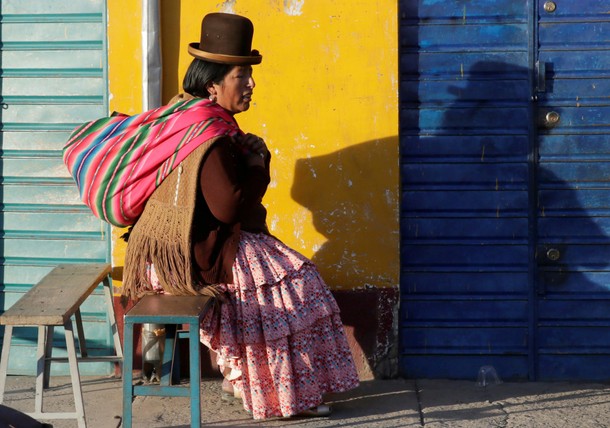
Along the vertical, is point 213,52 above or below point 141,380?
above

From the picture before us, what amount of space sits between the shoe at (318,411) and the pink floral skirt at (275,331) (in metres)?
0.08

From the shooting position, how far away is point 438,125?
5578 mm

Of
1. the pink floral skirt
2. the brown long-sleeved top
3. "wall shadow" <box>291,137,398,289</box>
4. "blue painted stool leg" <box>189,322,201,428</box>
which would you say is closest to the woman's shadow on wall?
"wall shadow" <box>291,137,398,289</box>

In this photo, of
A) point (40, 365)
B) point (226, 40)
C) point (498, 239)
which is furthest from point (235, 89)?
point (498, 239)

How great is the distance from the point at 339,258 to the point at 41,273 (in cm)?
161

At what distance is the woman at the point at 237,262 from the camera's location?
15.6ft

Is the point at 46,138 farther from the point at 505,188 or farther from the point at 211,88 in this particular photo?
the point at 505,188

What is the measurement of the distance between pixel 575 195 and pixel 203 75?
2088 mm

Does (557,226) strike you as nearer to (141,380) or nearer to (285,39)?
(285,39)

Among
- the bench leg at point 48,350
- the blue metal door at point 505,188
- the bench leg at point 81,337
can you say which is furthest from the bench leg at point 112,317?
the blue metal door at point 505,188

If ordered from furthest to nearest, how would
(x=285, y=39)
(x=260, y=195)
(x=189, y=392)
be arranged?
1. (x=285, y=39)
2. (x=260, y=195)
3. (x=189, y=392)

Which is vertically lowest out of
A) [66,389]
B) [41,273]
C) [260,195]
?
[66,389]

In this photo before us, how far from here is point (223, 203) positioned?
4.64 m

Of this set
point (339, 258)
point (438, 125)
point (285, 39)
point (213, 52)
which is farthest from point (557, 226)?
point (213, 52)
